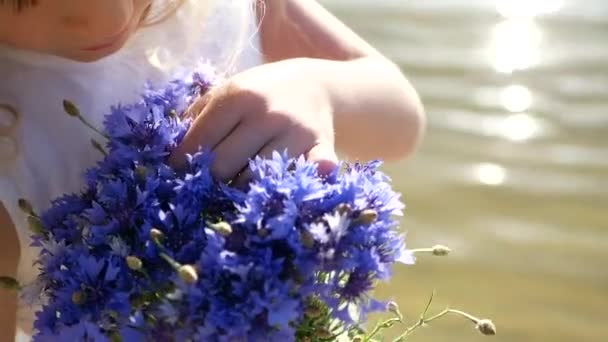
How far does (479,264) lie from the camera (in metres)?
1.55

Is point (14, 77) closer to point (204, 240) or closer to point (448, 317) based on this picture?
point (204, 240)

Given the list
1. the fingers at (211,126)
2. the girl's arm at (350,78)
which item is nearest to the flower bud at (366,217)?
the fingers at (211,126)

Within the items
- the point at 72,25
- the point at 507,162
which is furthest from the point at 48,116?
the point at 507,162

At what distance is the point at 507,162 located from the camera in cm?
179

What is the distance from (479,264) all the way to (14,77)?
1.06m

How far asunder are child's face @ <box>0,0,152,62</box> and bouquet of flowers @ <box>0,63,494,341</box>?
8cm

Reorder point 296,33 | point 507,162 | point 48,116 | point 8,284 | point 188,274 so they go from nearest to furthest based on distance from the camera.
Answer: point 188,274, point 8,284, point 48,116, point 296,33, point 507,162

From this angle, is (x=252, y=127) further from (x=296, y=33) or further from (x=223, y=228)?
(x=296, y=33)

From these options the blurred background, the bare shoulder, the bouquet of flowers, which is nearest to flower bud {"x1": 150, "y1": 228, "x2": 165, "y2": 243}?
the bouquet of flowers

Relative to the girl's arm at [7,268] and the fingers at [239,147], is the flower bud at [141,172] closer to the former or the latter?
the fingers at [239,147]

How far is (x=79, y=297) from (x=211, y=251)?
0.07 metres

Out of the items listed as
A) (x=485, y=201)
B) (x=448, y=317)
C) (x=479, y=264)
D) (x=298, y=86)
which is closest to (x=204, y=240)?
(x=298, y=86)

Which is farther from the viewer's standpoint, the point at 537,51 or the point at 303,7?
the point at 537,51

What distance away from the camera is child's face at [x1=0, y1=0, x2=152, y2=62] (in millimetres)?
533
